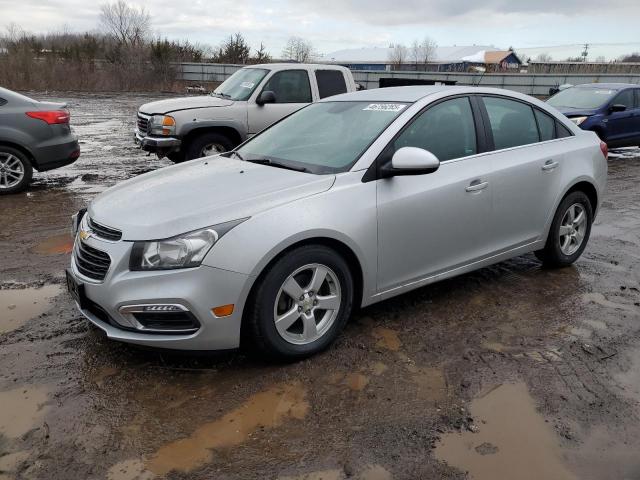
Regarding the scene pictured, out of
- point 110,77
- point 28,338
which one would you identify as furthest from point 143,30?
point 28,338

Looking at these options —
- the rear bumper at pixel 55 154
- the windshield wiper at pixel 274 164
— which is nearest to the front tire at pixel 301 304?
the windshield wiper at pixel 274 164

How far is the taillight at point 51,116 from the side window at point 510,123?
627cm

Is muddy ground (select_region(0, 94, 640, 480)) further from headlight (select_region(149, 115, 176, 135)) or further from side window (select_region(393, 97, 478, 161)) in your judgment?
headlight (select_region(149, 115, 176, 135))

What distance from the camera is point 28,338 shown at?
3.70 meters

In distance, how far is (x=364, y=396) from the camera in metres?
3.11

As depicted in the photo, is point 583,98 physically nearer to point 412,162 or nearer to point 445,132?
point 445,132

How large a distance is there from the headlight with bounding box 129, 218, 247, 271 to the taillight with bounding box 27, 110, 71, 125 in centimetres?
594

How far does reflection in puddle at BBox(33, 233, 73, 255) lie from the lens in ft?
18.0

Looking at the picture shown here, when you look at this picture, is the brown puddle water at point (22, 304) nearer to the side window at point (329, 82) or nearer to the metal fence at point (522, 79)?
the side window at point (329, 82)

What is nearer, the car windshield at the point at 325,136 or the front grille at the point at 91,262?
the front grille at the point at 91,262

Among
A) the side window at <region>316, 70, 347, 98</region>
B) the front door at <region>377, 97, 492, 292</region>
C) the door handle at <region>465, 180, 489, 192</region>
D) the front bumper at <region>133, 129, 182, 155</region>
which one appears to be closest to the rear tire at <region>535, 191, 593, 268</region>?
the front door at <region>377, 97, 492, 292</region>

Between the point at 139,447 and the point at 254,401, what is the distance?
65 cm

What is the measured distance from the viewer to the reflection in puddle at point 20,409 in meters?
2.79

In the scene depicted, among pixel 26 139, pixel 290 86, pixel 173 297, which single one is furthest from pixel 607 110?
pixel 173 297
